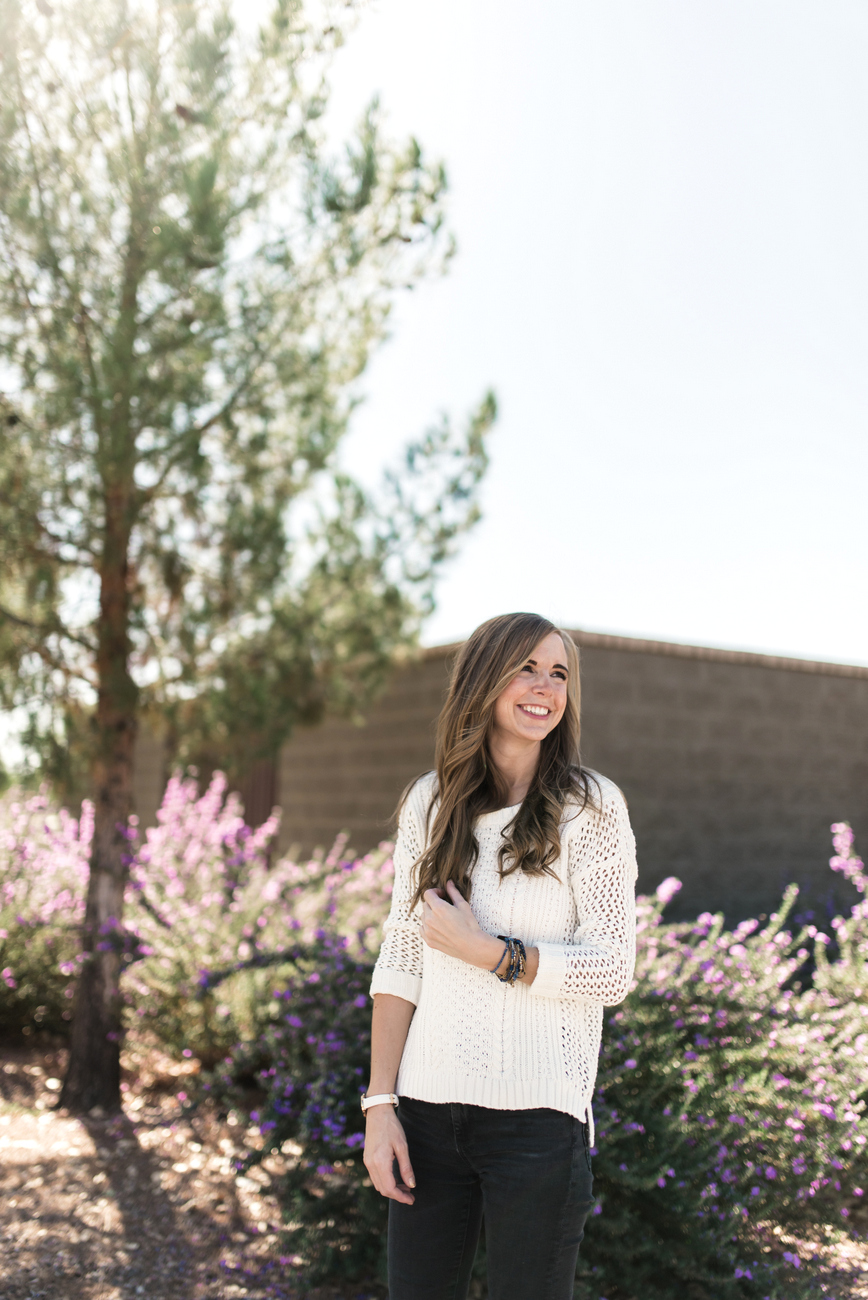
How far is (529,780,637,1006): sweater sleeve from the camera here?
1709 mm

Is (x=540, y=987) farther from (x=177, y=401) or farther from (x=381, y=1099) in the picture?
(x=177, y=401)

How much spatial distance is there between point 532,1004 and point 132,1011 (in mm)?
3913

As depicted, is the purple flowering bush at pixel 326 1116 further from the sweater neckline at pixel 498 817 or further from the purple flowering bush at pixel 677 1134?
the sweater neckline at pixel 498 817

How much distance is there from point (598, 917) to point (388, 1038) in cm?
Result: 44

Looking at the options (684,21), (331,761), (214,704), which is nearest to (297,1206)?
(214,704)

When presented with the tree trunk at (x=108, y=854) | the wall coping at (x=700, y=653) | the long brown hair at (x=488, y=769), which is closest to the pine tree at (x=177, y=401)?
the tree trunk at (x=108, y=854)

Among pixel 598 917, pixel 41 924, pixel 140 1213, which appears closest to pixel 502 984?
pixel 598 917

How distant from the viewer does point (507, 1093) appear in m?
1.69

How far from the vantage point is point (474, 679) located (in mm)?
1950

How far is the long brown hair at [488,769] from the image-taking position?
6.01 ft

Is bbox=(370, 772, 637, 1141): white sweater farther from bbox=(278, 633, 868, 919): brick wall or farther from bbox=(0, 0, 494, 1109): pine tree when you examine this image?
bbox=(278, 633, 868, 919): brick wall

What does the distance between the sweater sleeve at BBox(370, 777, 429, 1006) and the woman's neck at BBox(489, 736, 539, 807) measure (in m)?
0.18

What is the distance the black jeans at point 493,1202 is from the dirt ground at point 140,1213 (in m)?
1.69

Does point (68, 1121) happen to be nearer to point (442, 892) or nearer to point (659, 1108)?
point (659, 1108)
